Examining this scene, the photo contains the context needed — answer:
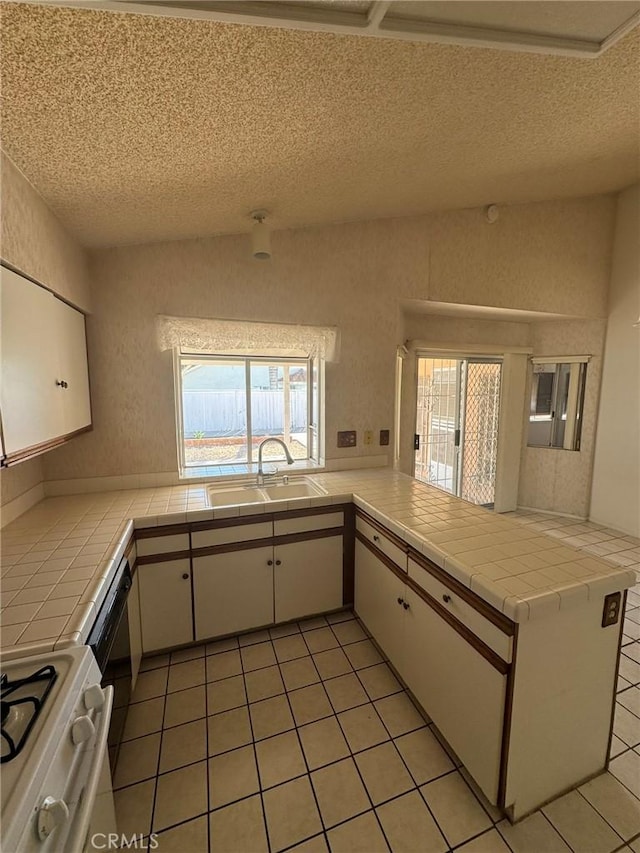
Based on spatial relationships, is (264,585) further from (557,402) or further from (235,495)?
(557,402)

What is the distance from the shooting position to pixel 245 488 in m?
2.47

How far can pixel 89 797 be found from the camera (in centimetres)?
75

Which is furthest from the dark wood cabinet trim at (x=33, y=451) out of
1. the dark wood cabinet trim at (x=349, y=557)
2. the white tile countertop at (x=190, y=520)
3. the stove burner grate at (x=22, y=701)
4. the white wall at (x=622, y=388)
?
the white wall at (x=622, y=388)

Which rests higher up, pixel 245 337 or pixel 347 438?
pixel 245 337

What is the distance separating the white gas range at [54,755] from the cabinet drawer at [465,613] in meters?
1.14

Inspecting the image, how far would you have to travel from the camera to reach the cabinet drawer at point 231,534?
1.97 m

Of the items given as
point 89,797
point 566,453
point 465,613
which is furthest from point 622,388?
point 89,797

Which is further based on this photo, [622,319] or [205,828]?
[622,319]

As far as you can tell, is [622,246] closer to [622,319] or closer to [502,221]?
[622,319]

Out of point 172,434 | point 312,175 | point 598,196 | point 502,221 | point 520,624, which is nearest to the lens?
point 520,624

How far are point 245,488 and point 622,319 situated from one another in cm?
390

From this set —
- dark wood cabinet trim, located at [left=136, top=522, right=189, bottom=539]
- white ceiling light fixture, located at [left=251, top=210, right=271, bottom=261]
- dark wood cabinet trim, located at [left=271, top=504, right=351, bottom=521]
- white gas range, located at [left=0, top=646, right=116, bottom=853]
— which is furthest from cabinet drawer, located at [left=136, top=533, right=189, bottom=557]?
white ceiling light fixture, located at [left=251, top=210, right=271, bottom=261]

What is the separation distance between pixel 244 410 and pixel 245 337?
2.00 ft

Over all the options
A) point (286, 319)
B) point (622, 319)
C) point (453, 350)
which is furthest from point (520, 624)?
point (622, 319)
